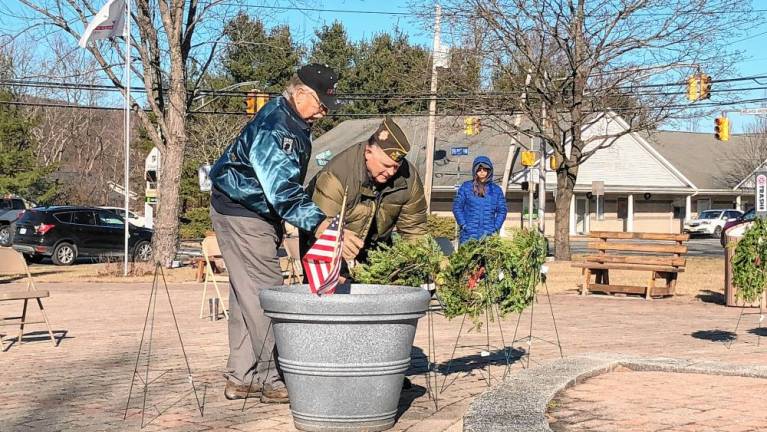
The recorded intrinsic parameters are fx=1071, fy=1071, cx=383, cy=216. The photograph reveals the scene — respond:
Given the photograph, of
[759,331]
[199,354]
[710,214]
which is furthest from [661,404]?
[710,214]

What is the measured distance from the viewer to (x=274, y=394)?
6.91m

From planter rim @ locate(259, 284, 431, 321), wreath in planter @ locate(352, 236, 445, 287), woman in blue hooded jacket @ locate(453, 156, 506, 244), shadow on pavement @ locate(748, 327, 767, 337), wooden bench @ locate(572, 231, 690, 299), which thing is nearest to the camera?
planter rim @ locate(259, 284, 431, 321)

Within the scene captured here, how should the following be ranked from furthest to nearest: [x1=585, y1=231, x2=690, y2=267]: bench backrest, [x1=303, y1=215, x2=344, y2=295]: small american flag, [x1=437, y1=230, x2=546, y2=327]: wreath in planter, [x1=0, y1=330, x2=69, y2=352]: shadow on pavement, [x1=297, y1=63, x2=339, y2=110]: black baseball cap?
[x1=585, y1=231, x2=690, y2=267]: bench backrest
[x1=0, y1=330, x2=69, y2=352]: shadow on pavement
[x1=437, y1=230, x2=546, y2=327]: wreath in planter
[x1=297, y1=63, x2=339, y2=110]: black baseball cap
[x1=303, y1=215, x2=344, y2=295]: small american flag

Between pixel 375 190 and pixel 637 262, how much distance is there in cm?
1080

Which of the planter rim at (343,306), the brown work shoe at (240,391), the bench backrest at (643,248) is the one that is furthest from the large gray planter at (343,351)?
the bench backrest at (643,248)

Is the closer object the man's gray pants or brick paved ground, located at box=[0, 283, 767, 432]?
brick paved ground, located at box=[0, 283, 767, 432]

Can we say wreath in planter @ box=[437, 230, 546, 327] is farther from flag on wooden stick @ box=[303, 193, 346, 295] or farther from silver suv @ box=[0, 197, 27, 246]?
silver suv @ box=[0, 197, 27, 246]

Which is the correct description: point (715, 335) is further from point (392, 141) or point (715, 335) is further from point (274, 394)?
point (274, 394)

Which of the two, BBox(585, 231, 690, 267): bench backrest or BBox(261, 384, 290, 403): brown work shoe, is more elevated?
BBox(585, 231, 690, 267): bench backrest

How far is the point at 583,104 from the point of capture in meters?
31.0

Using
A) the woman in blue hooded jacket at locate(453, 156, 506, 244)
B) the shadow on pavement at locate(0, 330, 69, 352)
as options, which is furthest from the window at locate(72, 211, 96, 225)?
the woman in blue hooded jacket at locate(453, 156, 506, 244)

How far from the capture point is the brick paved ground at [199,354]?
657cm

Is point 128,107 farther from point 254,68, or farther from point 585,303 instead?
point 254,68

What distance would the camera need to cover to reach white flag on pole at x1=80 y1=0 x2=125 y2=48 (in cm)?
2492
